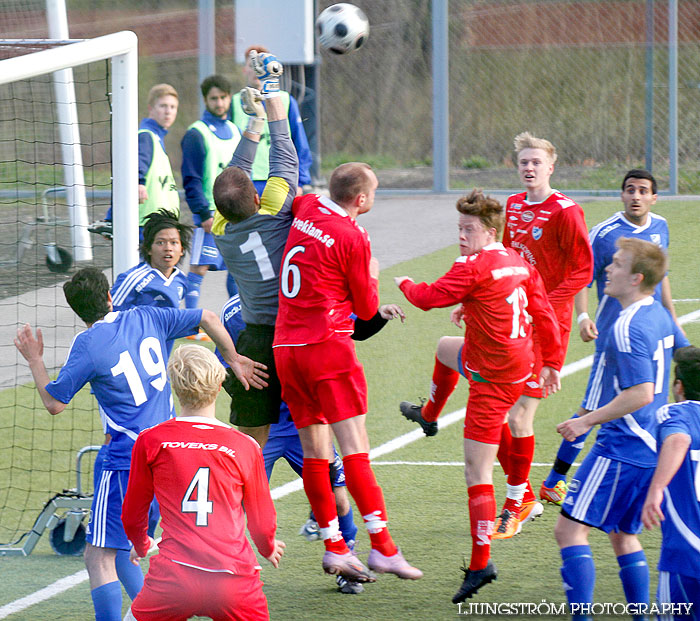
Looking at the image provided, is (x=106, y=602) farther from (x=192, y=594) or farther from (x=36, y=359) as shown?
(x=36, y=359)

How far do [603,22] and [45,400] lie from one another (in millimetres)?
11704

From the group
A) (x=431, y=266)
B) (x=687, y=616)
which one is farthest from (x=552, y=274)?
(x=431, y=266)

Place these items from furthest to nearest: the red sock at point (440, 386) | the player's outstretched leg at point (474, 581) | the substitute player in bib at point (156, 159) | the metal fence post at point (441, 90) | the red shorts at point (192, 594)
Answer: the metal fence post at point (441, 90) → the substitute player in bib at point (156, 159) → the red sock at point (440, 386) → the player's outstretched leg at point (474, 581) → the red shorts at point (192, 594)

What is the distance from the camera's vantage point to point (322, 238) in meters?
4.85

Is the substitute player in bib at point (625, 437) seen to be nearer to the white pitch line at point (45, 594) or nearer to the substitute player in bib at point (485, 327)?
the substitute player in bib at point (485, 327)

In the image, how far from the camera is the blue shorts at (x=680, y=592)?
394cm

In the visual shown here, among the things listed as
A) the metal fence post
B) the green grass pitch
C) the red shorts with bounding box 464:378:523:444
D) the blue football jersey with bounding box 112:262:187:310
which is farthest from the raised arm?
the metal fence post

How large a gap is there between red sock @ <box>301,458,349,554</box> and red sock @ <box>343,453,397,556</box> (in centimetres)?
11

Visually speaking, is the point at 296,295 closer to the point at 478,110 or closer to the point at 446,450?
the point at 446,450

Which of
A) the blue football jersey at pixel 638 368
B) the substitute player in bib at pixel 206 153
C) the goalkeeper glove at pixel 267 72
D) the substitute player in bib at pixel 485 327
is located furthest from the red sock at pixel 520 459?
the substitute player in bib at pixel 206 153

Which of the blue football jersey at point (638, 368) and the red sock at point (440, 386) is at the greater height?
the blue football jersey at point (638, 368)

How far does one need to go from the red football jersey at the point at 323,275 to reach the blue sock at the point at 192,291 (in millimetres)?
4757

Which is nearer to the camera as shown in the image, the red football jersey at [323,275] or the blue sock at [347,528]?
the red football jersey at [323,275]

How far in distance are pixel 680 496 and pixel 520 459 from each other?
176 centimetres
